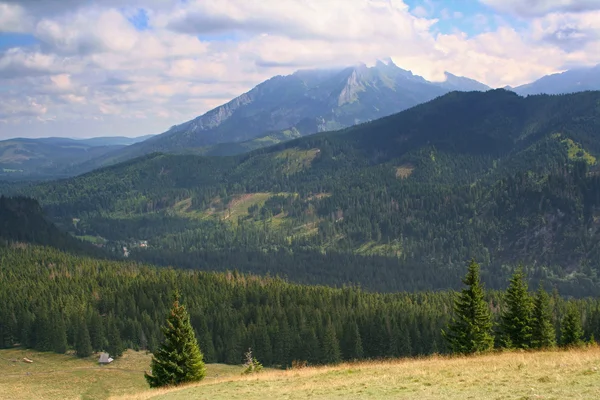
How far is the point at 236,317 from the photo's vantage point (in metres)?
158

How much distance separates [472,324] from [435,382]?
29.7m

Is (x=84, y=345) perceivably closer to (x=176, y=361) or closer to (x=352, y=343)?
(x=352, y=343)

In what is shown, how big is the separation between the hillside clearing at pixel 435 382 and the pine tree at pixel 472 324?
727 inches

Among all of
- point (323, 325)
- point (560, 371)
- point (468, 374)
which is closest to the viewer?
point (560, 371)

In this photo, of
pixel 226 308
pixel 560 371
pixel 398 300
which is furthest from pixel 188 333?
pixel 398 300

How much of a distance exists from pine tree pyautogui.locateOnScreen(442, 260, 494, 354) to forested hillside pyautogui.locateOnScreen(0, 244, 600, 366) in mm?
Result: 60349

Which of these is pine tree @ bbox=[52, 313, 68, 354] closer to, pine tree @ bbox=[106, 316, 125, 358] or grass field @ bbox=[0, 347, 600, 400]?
pine tree @ bbox=[106, 316, 125, 358]

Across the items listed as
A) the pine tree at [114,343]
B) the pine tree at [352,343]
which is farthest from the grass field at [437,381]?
the pine tree at [114,343]

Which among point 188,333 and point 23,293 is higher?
point 188,333

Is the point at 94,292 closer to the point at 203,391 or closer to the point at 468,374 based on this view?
the point at 203,391

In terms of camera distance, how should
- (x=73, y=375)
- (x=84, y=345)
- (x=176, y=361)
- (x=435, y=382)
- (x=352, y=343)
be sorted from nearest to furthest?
(x=435, y=382), (x=176, y=361), (x=73, y=375), (x=84, y=345), (x=352, y=343)

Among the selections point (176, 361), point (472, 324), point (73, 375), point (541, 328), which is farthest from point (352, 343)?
point (176, 361)

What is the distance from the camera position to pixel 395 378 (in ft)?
137

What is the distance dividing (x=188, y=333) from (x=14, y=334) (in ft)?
371
